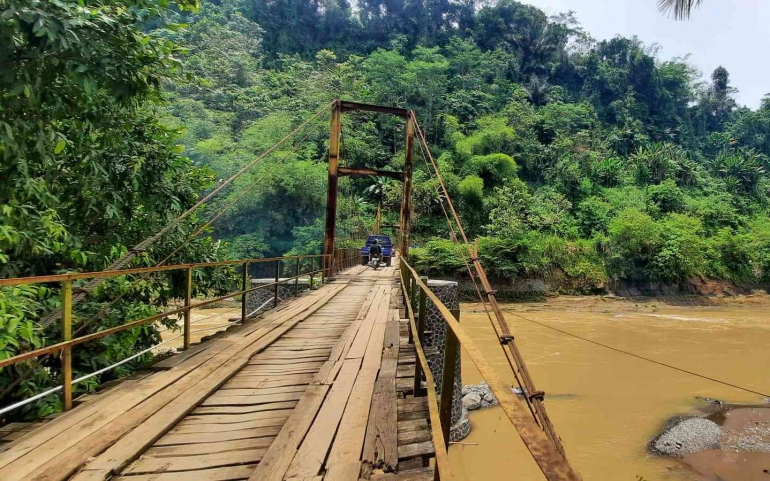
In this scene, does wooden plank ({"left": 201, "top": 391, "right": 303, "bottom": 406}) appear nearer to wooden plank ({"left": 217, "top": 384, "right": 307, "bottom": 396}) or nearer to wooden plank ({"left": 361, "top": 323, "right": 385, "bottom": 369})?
wooden plank ({"left": 217, "top": 384, "right": 307, "bottom": 396})

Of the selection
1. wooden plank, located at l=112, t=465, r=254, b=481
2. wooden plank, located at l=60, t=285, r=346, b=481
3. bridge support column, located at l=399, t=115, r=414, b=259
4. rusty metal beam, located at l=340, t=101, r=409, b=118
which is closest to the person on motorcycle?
bridge support column, located at l=399, t=115, r=414, b=259

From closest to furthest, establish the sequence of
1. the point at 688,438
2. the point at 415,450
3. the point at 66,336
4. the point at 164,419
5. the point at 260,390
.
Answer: the point at 415,450
the point at 164,419
the point at 66,336
the point at 260,390
the point at 688,438

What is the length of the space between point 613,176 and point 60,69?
119 feet

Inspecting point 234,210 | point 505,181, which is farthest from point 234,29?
point 505,181

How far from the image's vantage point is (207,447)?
211cm

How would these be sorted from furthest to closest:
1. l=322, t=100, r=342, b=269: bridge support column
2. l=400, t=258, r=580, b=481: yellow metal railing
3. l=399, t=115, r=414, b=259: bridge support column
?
l=399, t=115, r=414, b=259: bridge support column < l=322, t=100, r=342, b=269: bridge support column < l=400, t=258, r=580, b=481: yellow metal railing

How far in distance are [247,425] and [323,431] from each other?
532 millimetres

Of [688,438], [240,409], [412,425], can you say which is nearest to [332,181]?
[240,409]

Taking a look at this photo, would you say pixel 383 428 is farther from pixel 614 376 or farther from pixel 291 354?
pixel 614 376

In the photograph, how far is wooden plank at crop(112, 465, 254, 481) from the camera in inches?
70.7

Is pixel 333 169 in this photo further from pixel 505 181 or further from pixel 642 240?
pixel 642 240

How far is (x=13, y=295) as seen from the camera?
123 inches

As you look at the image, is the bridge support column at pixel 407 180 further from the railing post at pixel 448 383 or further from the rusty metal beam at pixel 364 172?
the railing post at pixel 448 383

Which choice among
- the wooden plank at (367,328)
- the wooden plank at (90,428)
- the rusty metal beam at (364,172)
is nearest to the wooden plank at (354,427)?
the wooden plank at (367,328)
